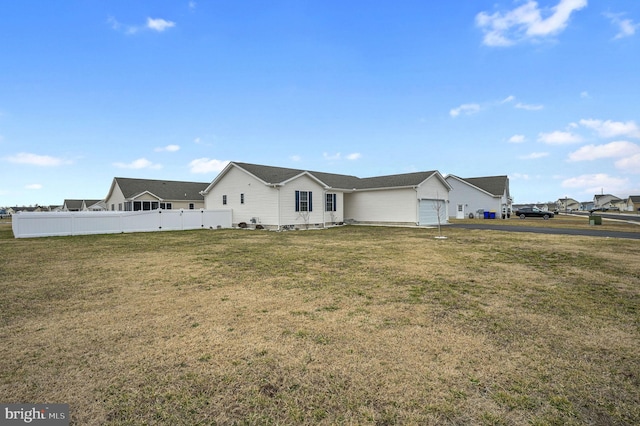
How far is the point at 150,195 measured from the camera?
112ft

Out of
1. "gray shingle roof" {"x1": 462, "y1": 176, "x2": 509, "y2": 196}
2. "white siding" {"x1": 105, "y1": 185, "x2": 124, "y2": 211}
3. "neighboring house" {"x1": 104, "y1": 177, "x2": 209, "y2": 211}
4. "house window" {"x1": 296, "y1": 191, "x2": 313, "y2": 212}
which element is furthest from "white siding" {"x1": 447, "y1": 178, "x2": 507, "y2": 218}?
"white siding" {"x1": 105, "y1": 185, "x2": 124, "y2": 211}

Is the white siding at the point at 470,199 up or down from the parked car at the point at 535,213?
up

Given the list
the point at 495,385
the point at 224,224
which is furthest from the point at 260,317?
the point at 224,224

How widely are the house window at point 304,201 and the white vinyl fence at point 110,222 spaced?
246 inches

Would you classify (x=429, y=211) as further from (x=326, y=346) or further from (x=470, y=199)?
(x=326, y=346)

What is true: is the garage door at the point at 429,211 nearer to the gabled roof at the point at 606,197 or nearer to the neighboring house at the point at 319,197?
the neighboring house at the point at 319,197

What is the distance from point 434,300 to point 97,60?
2291cm

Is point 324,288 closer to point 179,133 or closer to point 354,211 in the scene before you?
point 354,211

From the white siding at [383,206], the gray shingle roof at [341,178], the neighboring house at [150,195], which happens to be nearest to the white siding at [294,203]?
the gray shingle roof at [341,178]

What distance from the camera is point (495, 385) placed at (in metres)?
2.80

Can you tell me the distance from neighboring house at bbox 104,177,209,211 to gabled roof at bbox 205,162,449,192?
12.4 meters

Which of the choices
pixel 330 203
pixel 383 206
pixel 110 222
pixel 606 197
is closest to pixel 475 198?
pixel 383 206

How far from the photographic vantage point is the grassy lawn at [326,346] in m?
2.51

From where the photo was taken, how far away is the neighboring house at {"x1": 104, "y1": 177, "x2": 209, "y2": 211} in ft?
111
